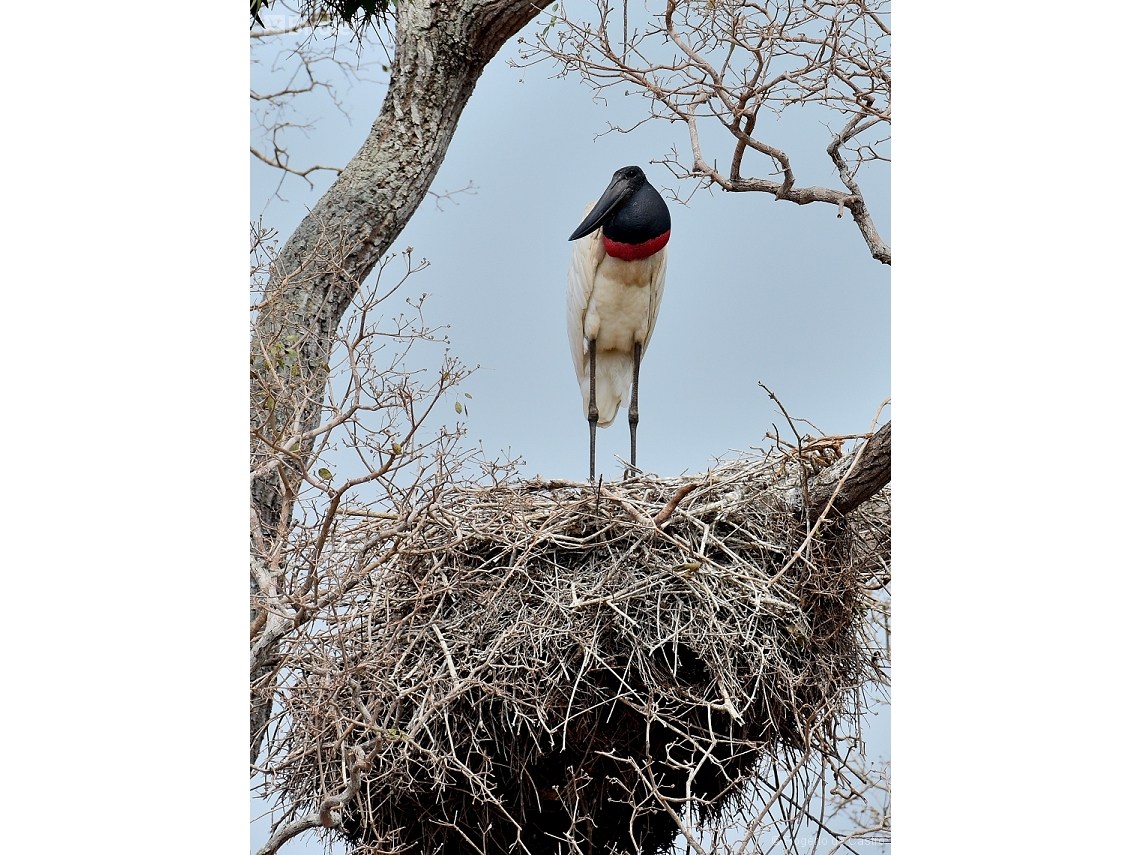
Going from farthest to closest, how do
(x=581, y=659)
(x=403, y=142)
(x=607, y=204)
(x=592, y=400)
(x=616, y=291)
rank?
(x=403, y=142)
(x=592, y=400)
(x=616, y=291)
(x=607, y=204)
(x=581, y=659)

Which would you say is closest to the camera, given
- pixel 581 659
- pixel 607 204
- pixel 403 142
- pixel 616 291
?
pixel 581 659

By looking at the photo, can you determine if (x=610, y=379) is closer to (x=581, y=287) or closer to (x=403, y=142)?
(x=581, y=287)

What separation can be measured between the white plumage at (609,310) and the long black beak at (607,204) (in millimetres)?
66

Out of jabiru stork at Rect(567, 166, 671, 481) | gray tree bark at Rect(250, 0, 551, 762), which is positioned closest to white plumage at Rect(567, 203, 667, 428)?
Answer: jabiru stork at Rect(567, 166, 671, 481)

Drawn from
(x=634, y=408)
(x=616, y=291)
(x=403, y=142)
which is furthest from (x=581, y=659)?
(x=403, y=142)

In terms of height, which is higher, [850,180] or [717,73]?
[717,73]

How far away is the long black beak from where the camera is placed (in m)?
2.59

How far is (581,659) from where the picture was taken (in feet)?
6.97

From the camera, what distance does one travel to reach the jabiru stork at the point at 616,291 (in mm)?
2641

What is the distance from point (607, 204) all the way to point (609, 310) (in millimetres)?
260

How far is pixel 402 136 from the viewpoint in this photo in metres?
3.02
